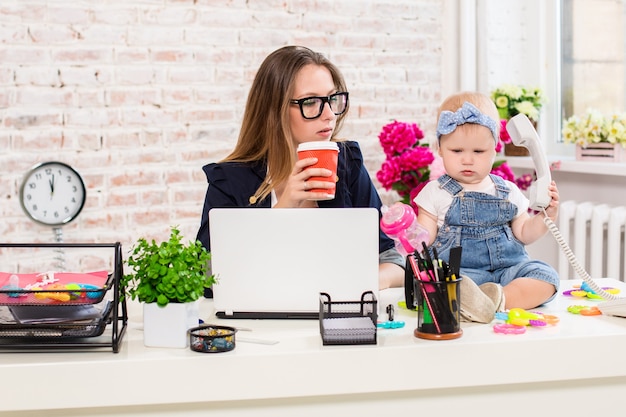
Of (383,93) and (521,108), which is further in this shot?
(383,93)

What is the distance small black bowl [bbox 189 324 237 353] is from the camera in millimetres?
1411

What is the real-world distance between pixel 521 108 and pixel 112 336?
2.65m

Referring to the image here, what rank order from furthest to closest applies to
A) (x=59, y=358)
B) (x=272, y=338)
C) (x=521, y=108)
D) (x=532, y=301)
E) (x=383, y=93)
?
1. (x=383, y=93)
2. (x=521, y=108)
3. (x=532, y=301)
4. (x=272, y=338)
5. (x=59, y=358)

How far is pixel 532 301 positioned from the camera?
1756mm

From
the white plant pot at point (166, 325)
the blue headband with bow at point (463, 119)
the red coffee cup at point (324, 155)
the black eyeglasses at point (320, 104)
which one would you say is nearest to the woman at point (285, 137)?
the black eyeglasses at point (320, 104)

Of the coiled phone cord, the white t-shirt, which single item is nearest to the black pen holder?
the coiled phone cord

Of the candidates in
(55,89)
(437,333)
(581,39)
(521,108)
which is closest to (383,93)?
(521,108)

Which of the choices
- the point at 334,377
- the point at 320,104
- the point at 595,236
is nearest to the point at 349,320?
the point at 334,377

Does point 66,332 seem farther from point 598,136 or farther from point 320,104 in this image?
point 598,136

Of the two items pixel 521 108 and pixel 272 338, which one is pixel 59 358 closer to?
pixel 272 338

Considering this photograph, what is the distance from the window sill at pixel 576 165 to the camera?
3155 mm

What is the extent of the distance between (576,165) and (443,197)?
1.61 m

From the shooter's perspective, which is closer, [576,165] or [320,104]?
[320,104]

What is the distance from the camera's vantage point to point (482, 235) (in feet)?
6.39
